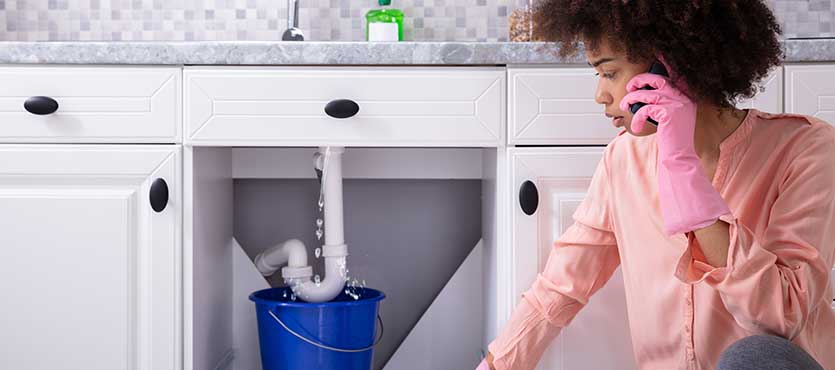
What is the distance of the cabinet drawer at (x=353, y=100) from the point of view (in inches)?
60.7

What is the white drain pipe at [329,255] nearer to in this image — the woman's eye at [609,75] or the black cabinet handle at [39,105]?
the black cabinet handle at [39,105]

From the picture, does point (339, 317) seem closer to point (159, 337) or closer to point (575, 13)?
point (159, 337)

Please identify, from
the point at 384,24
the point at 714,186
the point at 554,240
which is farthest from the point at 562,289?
the point at 384,24

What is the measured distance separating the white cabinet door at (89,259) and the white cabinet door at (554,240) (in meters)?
0.63

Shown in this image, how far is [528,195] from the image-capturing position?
60.5 inches

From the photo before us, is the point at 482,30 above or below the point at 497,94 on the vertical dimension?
above

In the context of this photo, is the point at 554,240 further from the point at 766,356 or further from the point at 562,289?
the point at 766,356

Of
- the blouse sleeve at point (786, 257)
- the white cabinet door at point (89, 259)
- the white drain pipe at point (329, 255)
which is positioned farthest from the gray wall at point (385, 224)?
the blouse sleeve at point (786, 257)

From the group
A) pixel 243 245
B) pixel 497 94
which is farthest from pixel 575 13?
pixel 243 245

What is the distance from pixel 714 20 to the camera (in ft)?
3.50

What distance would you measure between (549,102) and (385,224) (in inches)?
27.7

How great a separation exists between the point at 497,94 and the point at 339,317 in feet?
1.90

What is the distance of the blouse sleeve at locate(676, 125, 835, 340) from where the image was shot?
999 mm

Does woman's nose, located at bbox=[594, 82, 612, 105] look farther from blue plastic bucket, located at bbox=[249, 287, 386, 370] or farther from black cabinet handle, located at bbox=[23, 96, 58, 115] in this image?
black cabinet handle, located at bbox=[23, 96, 58, 115]
